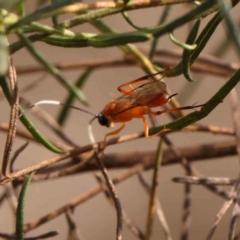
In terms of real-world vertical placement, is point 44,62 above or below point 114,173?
below

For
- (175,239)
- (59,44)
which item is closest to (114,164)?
(59,44)

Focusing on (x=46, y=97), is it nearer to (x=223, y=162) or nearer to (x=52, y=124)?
(x=223, y=162)

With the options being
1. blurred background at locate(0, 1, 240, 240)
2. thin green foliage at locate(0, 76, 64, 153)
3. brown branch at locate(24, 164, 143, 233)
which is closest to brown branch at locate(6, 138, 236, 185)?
brown branch at locate(24, 164, 143, 233)

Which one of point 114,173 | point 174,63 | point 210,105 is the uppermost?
point 114,173

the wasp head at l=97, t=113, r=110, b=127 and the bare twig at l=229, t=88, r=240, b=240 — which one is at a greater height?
the wasp head at l=97, t=113, r=110, b=127

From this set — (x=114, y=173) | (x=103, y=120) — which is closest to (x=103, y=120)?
(x=103, y=120)

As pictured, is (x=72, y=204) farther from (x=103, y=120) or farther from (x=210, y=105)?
(x=210, y=105)

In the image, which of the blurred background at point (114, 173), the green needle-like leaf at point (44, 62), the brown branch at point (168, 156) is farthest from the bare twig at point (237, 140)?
the blurred background at point (114, 173)

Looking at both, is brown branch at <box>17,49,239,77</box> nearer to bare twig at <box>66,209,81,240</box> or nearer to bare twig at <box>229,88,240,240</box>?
bare twig at <box>229,88,240,240</box>

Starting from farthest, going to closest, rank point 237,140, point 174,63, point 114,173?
point 114,173 < point 174,63 < point 237,140

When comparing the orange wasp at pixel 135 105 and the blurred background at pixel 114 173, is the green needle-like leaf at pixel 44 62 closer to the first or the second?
the orange wasp at pixel 135 105

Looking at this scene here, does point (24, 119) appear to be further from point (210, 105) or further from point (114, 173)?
point (114, 173)

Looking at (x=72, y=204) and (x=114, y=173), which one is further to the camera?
(x=114, y=173)

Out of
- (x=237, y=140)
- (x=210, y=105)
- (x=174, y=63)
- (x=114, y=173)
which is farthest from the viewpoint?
(x=114, y=173)
